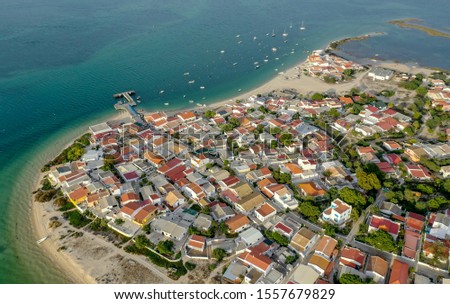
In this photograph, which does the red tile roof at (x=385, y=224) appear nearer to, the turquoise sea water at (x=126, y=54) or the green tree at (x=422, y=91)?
the turquoise sea water at (x=126, y=54)

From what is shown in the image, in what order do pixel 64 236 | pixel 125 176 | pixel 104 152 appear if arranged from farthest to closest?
pixel 104 152 < pixel 125 176 < pixel 64 236

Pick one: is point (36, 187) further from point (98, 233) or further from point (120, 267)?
point (120, 267)

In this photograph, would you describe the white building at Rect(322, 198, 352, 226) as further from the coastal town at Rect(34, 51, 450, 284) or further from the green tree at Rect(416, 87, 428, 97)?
the green tree at Rect(416, 87, 428, 97)

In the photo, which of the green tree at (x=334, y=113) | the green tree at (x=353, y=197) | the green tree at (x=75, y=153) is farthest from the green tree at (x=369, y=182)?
the green tree at (x=75, y=153)

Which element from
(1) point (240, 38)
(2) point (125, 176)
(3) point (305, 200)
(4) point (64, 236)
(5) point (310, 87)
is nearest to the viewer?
(4) point (64, 236)

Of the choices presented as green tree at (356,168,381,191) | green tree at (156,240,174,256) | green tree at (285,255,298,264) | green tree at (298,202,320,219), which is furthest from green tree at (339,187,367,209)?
green tree at (156,240,174,256)

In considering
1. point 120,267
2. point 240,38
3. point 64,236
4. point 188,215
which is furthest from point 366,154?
point 240,38

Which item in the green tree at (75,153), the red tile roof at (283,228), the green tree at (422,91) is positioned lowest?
the green tree at (422,91)
